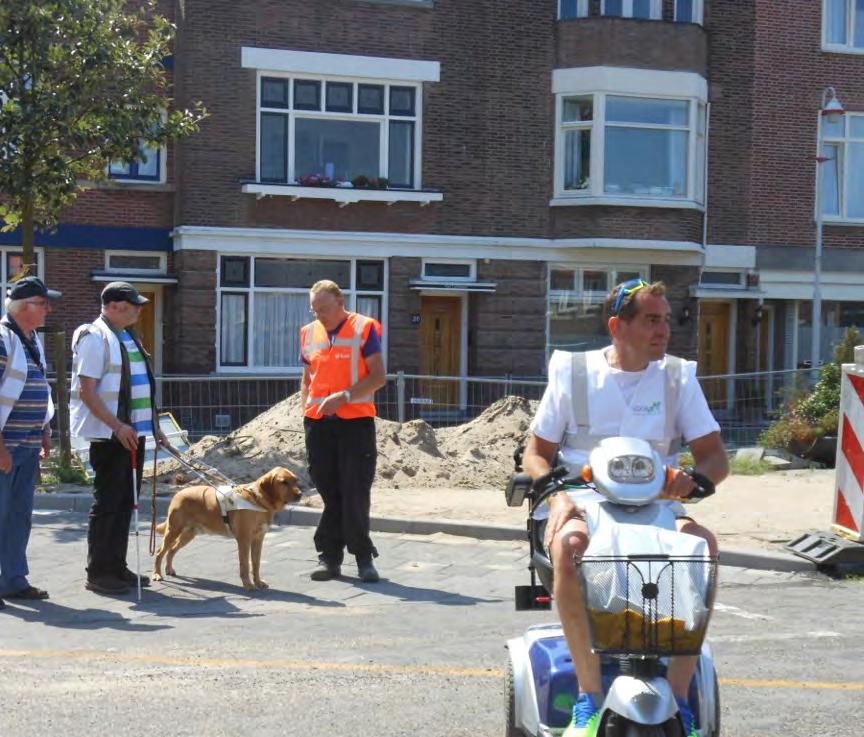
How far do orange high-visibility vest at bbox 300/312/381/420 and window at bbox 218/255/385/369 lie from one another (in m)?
14.4

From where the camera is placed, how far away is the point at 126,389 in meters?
8.67

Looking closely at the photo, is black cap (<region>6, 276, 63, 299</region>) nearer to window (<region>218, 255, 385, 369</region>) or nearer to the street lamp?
window (<region>218, 255, 385, 369</region>)

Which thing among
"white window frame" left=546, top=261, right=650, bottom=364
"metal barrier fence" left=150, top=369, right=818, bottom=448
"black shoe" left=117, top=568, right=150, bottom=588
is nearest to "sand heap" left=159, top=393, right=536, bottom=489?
"metal barrier fence" left=150, top=369, right=818, bottom=448

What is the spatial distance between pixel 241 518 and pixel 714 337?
19.6 m

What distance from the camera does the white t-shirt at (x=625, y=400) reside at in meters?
5.05

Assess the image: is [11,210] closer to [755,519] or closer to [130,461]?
[130,461]

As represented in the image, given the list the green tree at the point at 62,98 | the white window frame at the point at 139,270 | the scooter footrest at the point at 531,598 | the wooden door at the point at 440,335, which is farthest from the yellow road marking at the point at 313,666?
the wooden door at the point at 440,335

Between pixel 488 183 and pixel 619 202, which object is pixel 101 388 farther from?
pixel 619 202

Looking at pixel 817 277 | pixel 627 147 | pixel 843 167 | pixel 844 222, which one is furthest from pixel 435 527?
pixel 843 167

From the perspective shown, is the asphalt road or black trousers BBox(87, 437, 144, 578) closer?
the asphalt road

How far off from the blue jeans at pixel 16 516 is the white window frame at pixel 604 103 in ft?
57.6

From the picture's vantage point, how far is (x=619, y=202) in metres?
24.6

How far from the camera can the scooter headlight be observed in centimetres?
434

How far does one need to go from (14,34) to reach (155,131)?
1.93 metres
